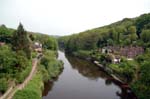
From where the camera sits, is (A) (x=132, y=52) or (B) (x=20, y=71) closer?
(B) (x=20, y=71)

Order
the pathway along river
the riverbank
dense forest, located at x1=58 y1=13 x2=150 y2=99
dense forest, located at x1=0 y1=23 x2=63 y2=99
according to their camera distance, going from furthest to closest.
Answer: dense forest, located at x1=58 y1=13 x2=150 y2=99 < the pathway along river < dense forest, located at x1=0 y1=23 x2=63 y2=99 < the riverbank

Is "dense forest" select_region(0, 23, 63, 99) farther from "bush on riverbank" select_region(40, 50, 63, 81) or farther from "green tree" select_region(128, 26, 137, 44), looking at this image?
"green tree" select_region(128, 26, 137, 44)

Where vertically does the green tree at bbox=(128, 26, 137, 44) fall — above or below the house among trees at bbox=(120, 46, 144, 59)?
above

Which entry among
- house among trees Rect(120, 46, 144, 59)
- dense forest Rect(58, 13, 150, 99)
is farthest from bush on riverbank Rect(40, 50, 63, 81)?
house among trees Rect(120, 46, 144, 59)

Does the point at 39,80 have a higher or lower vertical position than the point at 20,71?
lower

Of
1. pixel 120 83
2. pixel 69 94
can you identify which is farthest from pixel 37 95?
pixel 120 83

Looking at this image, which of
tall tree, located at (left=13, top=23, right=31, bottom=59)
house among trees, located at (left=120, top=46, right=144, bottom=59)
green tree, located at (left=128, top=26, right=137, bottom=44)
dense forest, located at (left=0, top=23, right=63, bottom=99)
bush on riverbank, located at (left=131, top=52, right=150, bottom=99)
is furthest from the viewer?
green tree, located at (left=128, top=26, right=137, bottom=44)

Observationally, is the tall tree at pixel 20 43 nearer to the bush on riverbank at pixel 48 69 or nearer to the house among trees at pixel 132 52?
the bush on riverbank at pixel 48 69

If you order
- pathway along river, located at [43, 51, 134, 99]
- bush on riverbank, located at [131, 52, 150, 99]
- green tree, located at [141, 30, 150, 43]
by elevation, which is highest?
green tree, located at [141, 30, 150, 43]

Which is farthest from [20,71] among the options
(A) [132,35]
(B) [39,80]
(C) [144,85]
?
(A) [132,35]

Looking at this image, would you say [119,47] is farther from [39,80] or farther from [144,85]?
[144,85]

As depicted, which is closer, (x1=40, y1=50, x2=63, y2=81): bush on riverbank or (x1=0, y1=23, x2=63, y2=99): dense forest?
(x1=0, y1=23, x2=63, y2=99): dense forest
